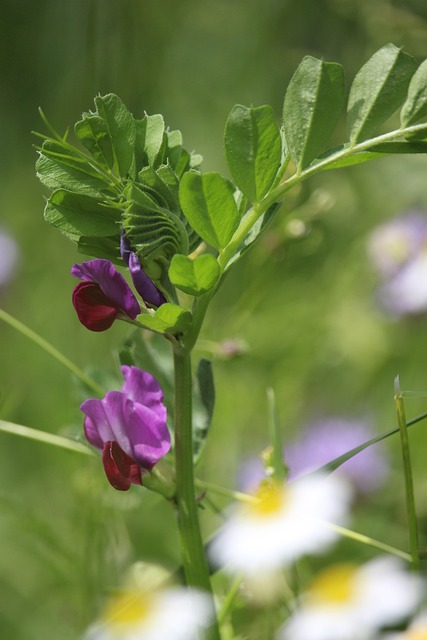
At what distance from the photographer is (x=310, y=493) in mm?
496

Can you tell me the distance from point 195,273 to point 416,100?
141 millimetres

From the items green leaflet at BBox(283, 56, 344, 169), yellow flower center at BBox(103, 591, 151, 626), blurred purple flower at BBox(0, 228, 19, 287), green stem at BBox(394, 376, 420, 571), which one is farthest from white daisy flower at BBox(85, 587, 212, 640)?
blurred purple flower at BBox(0, 228, 19, 287)

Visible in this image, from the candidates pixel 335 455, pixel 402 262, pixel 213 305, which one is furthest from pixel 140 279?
pixel 213 305

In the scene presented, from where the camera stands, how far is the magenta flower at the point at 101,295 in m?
0.41

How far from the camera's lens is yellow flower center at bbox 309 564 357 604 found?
0.47m

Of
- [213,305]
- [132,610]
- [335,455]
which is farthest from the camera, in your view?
[213,305]

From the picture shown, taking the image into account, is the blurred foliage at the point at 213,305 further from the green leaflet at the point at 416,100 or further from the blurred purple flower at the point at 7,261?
the green leaflet at the point at 416,100

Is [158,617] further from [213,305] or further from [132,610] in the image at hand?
[213,305]

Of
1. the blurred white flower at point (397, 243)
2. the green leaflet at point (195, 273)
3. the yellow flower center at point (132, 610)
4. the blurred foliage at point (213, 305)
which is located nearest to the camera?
the green leaflet at point (195, 273)

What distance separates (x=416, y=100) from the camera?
439mm

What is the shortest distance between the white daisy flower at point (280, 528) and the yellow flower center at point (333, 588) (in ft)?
0.06

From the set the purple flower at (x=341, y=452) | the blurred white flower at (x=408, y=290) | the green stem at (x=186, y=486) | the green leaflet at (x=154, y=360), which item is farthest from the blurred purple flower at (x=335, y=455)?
the green stem at (x=186, y=486)

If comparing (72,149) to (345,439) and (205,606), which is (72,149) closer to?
(205,606)

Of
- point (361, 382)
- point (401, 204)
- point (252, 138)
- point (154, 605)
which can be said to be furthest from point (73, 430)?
point (401, 204)
